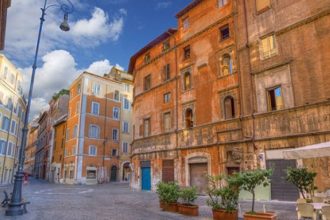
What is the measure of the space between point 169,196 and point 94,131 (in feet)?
97.0

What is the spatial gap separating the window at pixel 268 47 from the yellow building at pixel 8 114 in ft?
100

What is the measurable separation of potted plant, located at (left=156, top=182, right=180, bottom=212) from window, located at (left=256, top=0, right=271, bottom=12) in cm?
1264

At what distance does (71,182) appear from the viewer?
117 feet

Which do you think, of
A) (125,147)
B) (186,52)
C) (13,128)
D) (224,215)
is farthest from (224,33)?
(13,128)

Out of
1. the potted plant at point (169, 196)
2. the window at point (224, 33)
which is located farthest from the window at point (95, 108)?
the potted plant at point (169, 196)

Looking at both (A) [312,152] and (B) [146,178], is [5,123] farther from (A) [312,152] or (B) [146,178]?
(A) [312,152]

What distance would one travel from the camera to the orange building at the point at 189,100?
1817cm

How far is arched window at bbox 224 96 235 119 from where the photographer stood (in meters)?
17.6

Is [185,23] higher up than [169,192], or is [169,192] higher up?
[185,23]

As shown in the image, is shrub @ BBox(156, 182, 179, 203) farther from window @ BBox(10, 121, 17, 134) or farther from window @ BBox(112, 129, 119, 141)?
window @ BBox(10, 121, 17, 134)

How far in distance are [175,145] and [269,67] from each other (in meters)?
9.68

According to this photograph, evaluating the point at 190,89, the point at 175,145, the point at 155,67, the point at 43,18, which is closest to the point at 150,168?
the point at 175,145

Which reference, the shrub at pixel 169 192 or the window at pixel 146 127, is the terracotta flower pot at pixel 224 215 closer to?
the shrub at pixel 169 192

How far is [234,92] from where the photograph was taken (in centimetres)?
1752
